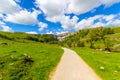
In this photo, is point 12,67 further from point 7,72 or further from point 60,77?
point 60,77

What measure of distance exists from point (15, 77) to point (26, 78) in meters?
1.42

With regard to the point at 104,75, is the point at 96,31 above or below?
above

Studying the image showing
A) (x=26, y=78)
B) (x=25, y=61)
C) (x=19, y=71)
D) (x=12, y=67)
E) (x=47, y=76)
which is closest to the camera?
(x=26, y=78)

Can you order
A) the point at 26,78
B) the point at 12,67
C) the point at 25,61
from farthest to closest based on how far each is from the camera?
the point at 25,61 → the point at 12,67 → the point at 26,78

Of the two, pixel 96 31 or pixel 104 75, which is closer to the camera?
pixel 104 75

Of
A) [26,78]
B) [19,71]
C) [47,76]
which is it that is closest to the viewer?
[26,78]

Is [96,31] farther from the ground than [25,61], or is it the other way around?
[96,31]

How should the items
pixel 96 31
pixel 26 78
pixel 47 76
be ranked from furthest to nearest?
pixel 96 31 < pixel 47 76 < pixel 26 78

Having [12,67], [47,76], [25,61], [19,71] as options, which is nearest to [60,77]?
[47,76]

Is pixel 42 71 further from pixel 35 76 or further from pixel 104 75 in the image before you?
pixel 104 75

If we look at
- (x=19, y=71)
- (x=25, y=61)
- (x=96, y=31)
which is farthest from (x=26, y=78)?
(x=96, y=31)

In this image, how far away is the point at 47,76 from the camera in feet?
78.5

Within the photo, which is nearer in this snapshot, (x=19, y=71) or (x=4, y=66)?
(x=19, y=71)

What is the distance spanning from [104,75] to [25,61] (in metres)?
13.3
